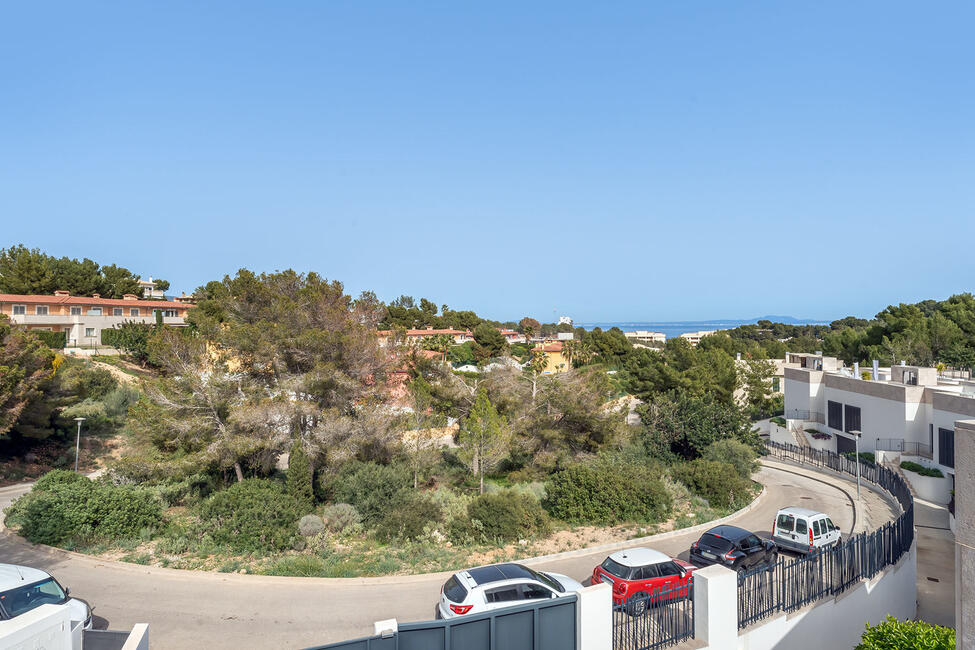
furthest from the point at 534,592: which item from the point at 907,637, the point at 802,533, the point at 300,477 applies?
the point at 300,477

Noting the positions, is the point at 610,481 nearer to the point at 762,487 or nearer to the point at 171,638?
the point at 762,487

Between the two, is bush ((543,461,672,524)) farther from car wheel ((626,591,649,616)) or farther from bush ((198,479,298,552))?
car wheel ((626,591,649,616))

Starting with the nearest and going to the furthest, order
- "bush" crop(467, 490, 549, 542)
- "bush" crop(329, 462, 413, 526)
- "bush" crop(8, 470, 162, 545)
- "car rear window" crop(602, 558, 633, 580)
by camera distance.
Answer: "car rear window" crop(602, 558, 633, 580), "bush" crop(8, 470, 162, 545), "bush" crop(467, 490, 549, 542), "bush" crop(329, 462, 413, 526)

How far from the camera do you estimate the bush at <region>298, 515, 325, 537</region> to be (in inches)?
668

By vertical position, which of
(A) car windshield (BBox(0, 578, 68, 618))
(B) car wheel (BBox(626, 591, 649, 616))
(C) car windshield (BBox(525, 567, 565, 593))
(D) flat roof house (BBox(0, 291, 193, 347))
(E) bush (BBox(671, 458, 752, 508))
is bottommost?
(E) bush (BBox(671, 458, 752, 508))

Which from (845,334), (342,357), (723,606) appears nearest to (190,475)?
(342,357)

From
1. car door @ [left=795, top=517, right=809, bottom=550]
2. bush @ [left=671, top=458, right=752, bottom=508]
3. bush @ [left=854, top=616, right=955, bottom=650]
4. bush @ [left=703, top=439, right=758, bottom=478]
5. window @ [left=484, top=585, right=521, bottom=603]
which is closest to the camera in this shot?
bush @ [left=854, top=616, right=955, bottom=650]

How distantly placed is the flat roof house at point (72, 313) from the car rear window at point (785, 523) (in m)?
59.0

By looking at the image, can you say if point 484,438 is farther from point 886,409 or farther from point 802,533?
point 886,409

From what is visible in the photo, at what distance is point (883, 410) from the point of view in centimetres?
2973

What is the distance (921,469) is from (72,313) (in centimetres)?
7043

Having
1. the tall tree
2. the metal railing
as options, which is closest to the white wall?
the tall tree

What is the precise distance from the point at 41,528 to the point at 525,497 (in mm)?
14396

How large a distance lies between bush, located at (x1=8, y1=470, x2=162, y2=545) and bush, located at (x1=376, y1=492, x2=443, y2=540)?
7.26m
